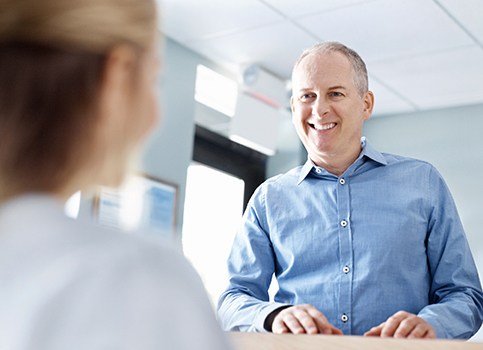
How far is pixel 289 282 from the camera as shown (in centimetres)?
163

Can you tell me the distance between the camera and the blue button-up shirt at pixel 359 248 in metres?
1.56

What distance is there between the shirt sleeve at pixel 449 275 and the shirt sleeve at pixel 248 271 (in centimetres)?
33

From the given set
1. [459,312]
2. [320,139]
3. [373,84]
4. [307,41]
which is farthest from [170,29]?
[459,312]

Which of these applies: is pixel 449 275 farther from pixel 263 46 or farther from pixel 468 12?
pixel 263 46

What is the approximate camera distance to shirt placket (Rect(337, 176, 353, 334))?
5.17ft

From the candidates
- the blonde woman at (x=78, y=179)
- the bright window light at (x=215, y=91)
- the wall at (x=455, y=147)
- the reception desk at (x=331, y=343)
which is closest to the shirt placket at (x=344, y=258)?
the reception desk at (x=331, y=343)

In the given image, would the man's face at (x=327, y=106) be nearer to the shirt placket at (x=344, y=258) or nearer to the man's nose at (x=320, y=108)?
the man's nose at (x=320, y=108)

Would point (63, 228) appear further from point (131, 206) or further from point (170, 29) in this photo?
point (170, 29)

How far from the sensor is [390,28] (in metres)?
3.45

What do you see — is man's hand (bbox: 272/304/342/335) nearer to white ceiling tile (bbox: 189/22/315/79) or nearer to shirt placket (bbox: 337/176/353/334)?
shirt placket (bbox: 337/176/353/334)

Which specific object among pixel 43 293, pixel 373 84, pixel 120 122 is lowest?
pixel 43 293

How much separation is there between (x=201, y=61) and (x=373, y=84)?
97 cm

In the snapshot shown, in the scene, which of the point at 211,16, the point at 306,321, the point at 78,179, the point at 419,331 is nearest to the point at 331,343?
the point at 306,321

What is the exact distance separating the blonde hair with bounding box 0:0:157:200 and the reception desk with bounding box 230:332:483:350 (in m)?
0.44
